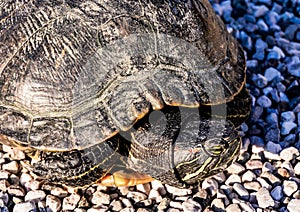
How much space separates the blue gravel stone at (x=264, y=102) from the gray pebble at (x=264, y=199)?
2.63ft

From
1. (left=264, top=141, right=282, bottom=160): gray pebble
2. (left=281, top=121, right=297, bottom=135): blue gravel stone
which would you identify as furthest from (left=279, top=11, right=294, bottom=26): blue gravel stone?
(left=264, top=141, right=282, bottom=160): gray pebble

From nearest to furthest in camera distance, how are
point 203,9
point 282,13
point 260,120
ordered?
point 203,9 → point 260,120 → point 282,13

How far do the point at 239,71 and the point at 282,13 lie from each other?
1570 millimetres

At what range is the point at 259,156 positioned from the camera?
3480 mm

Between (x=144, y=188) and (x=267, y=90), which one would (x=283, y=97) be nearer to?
(x=267, y=90)

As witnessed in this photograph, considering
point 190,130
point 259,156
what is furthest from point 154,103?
point 259,156

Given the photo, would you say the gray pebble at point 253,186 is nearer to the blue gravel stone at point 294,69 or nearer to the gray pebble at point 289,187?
the gray pebble at point 289,187

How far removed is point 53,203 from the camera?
3156 millimetres

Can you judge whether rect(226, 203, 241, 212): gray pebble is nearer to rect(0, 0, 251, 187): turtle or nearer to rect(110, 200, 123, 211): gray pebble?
rect(0, 0, 251, 187): turtle

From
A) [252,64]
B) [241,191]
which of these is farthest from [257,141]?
[252,64]

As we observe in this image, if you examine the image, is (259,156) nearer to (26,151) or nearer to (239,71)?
(239,71)

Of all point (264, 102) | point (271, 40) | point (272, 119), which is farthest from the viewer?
point (271, 40)

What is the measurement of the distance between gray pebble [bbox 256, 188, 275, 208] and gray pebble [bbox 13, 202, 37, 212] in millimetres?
1303

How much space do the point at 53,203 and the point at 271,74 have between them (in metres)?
1.88
